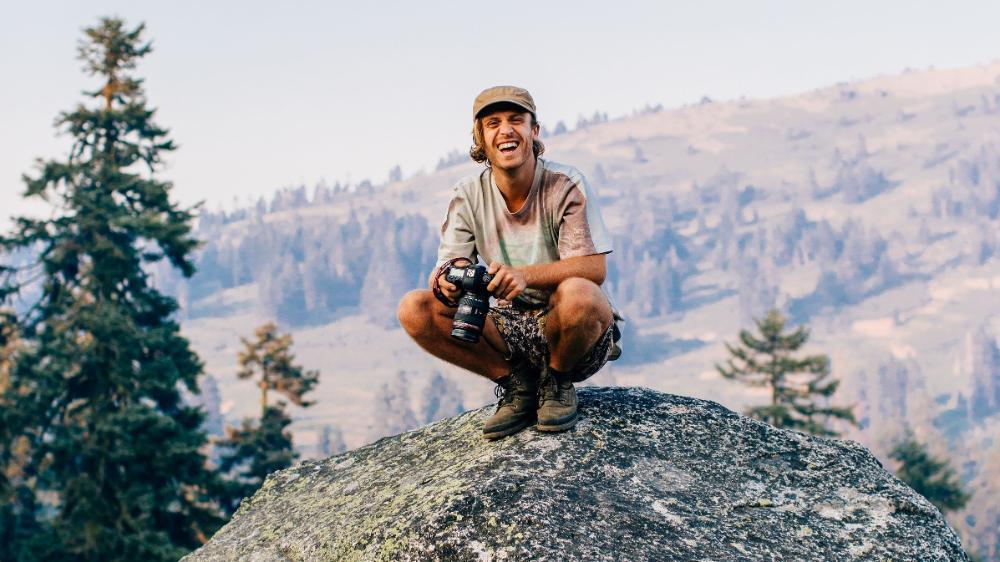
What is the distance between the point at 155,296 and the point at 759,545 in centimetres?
3640

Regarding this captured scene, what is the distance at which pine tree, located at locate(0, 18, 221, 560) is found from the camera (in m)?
35.2

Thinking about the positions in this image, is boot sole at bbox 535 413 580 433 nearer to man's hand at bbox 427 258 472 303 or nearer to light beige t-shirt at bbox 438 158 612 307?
light beige t-shirt at bbox 438 158 612 307

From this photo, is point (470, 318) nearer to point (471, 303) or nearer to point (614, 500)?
point (471, 303)

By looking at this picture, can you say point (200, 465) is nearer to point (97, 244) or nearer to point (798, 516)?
point (97, 244)

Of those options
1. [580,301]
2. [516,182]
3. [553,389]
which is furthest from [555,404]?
[516,182]

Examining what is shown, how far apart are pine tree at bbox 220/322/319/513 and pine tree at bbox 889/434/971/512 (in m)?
25.8

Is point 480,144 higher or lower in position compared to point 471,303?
higher

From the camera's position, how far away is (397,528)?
7539 millimetres

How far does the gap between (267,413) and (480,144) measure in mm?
41562

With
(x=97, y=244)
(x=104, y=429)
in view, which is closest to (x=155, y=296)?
(x=97, y=244)

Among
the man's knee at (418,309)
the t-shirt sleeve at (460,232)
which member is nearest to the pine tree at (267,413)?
the t-shirt sleeve at (460,232)

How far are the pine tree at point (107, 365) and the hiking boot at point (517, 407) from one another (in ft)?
84.9

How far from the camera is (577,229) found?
318 inches

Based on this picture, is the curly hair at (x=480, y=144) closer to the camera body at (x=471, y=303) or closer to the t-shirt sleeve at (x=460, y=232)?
the t-shirt sleeve at (x=460, y=232)
